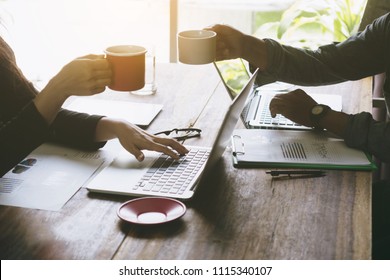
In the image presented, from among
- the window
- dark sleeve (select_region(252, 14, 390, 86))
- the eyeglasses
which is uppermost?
dark sleeve (select_region(252, 14, 390, 86))

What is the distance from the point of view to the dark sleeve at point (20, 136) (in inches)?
52.4

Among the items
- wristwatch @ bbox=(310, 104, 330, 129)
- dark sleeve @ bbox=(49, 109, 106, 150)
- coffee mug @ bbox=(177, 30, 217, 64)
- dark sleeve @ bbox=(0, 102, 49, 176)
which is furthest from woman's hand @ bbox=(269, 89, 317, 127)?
dark sleeve @ bbox=(0, 102, 49, 176)

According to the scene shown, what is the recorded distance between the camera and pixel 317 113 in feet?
5.25

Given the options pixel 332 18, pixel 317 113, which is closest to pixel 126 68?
pixel 317 113

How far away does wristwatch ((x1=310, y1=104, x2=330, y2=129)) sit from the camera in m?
1.59

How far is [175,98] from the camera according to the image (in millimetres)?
1915

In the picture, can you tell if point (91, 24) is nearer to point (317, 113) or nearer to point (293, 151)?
point (317, 113)

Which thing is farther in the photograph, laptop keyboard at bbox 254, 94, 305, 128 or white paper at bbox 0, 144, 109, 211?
laptop keyboard at bbox 254, 94, 305, 128

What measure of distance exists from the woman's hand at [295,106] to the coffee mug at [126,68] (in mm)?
435

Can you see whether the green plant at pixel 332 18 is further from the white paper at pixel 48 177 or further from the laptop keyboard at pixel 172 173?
the white paper at pixel 48 177

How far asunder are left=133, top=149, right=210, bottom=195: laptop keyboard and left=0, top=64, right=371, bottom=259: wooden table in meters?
0.05

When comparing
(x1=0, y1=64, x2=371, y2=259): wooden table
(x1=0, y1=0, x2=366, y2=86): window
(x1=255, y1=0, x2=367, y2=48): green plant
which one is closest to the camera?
(x1=0, y1=64, x2=371, y2=259): wooden table

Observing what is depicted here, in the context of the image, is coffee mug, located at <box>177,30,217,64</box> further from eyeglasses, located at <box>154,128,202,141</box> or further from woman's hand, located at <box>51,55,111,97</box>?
woman's hand, located at <box>51,55,111,97</box>

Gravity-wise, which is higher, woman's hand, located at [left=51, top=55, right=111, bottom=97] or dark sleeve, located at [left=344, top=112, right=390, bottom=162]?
woman's hand, located at [left=51, top=55, right=111, bottom=97]
